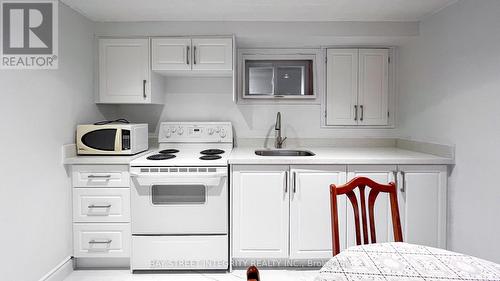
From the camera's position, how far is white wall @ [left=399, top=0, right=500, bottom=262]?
2.07 metres

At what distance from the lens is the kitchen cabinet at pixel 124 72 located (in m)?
2.84

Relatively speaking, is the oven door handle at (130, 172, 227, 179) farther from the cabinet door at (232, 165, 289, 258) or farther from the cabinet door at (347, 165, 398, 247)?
the cabinet door at (347, 165, 398, 247)

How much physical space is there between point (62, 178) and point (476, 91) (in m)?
3.06

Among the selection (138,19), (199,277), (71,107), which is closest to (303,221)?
(199,277)

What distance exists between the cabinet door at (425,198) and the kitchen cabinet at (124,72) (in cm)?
230

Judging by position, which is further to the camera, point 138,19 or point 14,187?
point 138,19

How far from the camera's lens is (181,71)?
287 centimetres

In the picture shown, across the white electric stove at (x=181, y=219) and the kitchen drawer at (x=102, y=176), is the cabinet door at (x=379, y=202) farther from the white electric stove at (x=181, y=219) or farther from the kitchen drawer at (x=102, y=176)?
the kitchen drawer at (x=102, y=176)

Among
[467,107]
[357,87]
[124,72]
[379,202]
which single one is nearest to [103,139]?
[124,72]

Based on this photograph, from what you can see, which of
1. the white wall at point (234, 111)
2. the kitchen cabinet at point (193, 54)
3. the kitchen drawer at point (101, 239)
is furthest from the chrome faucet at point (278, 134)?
the kitchen drawer at point (101, 239)

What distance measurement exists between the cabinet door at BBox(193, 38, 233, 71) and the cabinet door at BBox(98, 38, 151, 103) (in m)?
0.46

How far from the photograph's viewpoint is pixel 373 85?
3.21 metres

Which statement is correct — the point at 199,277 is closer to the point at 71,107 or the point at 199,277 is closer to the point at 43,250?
the point at 43,250

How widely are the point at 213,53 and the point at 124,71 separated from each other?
2.72ft
